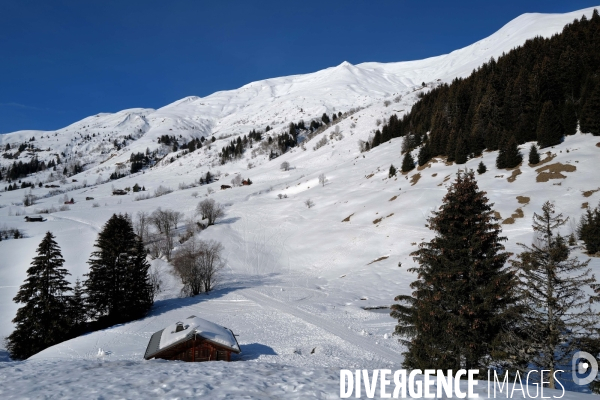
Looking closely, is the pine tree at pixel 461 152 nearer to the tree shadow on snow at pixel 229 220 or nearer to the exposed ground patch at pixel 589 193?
the exposed ground patch at pixel 589 193

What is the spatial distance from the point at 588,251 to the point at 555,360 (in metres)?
24.8

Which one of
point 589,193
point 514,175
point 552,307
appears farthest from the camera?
point 514,175

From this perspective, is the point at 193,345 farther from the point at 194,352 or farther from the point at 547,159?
the point at 547,159

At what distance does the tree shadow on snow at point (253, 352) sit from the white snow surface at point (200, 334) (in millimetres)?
1556

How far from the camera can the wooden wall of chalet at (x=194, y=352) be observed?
21.1 meters

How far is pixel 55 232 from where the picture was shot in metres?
68.1

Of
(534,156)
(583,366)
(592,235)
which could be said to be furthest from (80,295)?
(534,156)

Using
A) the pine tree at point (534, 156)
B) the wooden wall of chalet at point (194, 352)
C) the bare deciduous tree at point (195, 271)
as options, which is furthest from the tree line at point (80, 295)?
the pine tree at point (534, 156)

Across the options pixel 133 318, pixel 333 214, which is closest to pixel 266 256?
pixel 333 214

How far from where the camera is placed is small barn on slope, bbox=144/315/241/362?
20.9 metres

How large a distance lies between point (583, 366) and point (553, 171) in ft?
140

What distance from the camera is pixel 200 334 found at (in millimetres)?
21234

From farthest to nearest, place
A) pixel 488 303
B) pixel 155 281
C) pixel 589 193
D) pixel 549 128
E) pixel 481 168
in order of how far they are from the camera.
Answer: pixel 481 168
pixel 549 128
pixel 155 281
pixel 589 193
pixel 488 303

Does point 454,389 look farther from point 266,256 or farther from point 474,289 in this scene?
point 266,256
